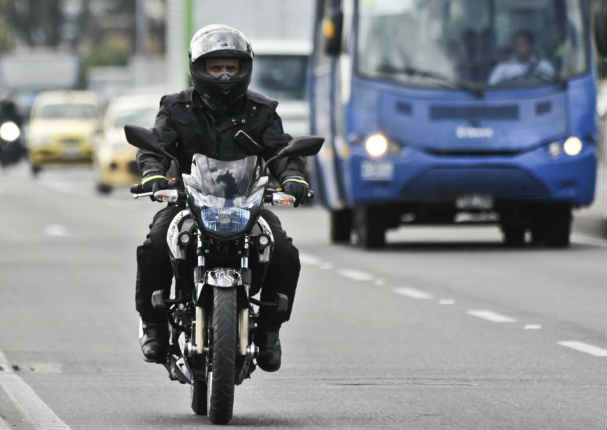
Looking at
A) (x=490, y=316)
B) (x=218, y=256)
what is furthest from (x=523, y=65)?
(x=218, y=256)

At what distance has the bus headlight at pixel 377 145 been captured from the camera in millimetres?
22594

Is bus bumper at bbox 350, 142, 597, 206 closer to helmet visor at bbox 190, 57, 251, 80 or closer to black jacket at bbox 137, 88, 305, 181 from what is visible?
black jacket at bbox 137, 88, 305, 181

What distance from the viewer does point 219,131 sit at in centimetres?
953

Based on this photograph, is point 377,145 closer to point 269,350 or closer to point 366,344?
point 366,344

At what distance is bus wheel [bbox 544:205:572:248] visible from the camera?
23125 mm

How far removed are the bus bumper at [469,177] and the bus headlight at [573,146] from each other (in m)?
0.05

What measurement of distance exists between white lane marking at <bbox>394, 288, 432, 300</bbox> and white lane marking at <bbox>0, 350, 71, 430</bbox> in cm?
565

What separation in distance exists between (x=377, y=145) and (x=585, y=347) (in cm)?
986

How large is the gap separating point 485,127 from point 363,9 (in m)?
1.92

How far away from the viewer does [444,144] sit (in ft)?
73.6

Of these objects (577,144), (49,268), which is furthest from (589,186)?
(49,268)

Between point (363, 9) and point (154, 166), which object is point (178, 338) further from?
point (363, 9)

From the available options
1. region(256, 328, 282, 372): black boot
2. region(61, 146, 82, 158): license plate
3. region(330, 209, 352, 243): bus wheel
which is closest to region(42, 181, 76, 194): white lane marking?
region(61, 146, 82, 158): license plate

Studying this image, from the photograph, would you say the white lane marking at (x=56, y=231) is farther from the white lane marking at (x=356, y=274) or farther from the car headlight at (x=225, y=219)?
the car headlight at (x=225, y=219)
